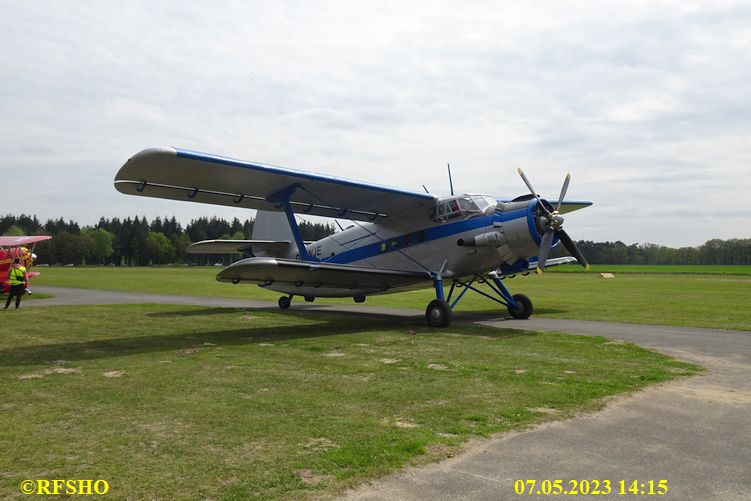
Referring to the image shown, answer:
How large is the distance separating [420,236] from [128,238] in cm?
15418

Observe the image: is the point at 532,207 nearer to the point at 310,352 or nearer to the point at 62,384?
the point at 310,352

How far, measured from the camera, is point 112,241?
15412 cm

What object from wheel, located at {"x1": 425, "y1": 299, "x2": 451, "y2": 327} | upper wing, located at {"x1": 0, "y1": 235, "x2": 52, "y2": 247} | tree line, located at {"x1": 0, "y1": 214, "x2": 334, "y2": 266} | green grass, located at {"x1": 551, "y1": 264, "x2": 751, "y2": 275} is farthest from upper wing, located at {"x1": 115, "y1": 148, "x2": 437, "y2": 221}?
tree line, located at {"x1": 0, "y1": 214, "x2": 334, "y2": 266}

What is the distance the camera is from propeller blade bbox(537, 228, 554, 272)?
13359 millimetres

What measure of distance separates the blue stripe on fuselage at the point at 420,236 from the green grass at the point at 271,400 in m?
3.36

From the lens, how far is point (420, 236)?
1591 cm

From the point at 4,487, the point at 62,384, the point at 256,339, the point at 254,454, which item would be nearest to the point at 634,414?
the point at 254,454

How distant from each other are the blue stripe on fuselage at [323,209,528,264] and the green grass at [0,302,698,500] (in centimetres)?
336

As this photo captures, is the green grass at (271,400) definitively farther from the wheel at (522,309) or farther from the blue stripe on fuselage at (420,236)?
the wheel at (522,309)

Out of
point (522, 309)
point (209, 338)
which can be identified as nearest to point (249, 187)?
point (209, 338)

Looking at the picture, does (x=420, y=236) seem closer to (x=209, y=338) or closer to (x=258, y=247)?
(x=209, y=338)

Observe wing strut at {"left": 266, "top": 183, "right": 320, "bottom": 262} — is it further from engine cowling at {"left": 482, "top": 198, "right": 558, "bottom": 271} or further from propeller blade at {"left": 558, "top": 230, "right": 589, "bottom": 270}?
propeller blade at {"left": 558, "top": 230, "right": 589, "bottom": 270}

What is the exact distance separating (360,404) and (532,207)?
912 centimetres

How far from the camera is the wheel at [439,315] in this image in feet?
45.3
